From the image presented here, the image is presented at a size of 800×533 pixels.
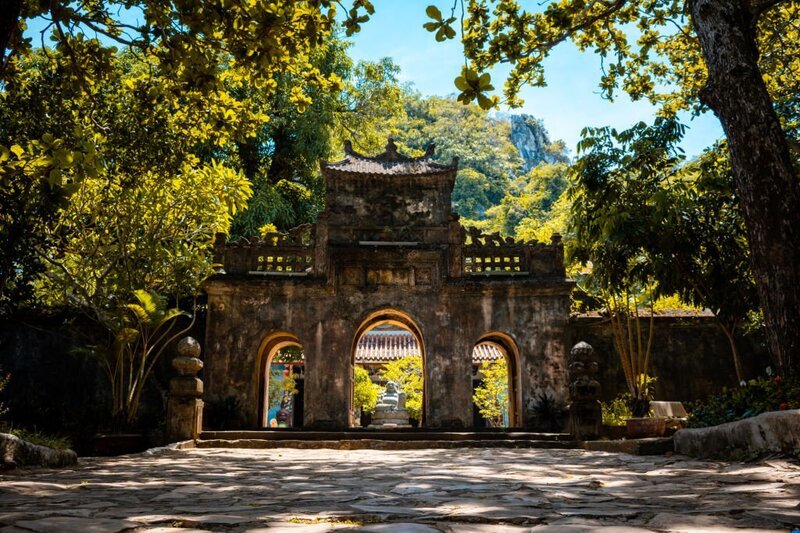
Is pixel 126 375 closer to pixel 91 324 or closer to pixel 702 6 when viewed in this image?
pixel 91 324

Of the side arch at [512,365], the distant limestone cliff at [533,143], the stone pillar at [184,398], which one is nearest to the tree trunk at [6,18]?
the stone pillar at [184,398]

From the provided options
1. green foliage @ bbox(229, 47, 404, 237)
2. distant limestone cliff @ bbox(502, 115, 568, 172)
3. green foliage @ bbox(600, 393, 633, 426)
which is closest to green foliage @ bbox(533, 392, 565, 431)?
green foliage @ bbox(600, 393, 633, 426)

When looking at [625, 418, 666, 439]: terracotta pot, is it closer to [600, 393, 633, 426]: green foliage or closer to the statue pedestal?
[600, 393, 633, 426]: green foliage

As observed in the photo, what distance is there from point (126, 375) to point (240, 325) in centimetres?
271

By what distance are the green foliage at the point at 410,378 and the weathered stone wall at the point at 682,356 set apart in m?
8.91

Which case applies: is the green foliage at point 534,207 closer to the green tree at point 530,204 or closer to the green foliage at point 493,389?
the green tree at point 530,204

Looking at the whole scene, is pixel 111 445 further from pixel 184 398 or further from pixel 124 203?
pixel 124 203

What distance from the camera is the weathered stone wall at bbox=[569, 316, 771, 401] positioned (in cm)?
1462

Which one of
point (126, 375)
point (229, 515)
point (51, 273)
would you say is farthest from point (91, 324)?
point (229, 515)

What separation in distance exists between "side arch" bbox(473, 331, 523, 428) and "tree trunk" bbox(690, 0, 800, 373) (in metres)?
8.51

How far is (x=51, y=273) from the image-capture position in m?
11.2

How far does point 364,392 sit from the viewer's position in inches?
865

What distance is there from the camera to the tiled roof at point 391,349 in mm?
24359

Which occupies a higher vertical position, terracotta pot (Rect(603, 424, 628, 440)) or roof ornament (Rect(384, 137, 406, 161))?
roof ornament (Rect(384, 137, 406, 161))
